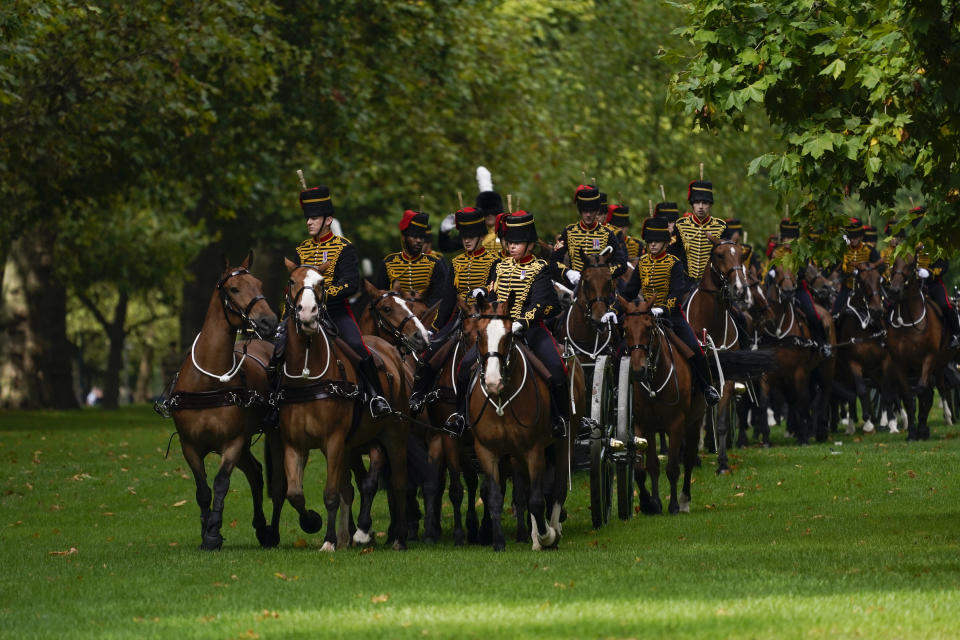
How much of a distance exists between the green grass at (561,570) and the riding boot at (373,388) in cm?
133

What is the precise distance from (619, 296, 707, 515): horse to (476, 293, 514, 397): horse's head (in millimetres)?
3529

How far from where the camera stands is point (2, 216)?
1572 inches

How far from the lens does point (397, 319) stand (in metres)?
19.2

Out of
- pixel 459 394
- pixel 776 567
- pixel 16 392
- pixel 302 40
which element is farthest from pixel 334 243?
pixel 16 392

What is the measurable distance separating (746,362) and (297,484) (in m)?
8.03

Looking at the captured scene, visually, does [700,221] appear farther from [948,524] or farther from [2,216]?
[2,216]

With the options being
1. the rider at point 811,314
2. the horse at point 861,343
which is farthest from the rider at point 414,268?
the horse at point 861,343

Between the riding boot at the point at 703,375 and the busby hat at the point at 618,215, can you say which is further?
the busby hat at the point at 618,215

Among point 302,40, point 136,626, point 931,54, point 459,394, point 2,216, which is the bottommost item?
point 136,626

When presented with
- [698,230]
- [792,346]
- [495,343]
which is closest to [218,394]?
[495,343]

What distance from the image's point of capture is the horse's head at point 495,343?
51.0 ft

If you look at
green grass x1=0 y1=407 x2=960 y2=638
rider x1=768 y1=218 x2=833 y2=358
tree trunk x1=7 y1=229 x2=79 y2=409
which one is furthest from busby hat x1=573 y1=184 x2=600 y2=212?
tree trunk x1=7 y1=229 x2=79 y2=409

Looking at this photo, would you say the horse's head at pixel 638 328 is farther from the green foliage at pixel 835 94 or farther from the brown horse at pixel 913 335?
the brown horse at pixel 913 335

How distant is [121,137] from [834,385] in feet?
46.5
